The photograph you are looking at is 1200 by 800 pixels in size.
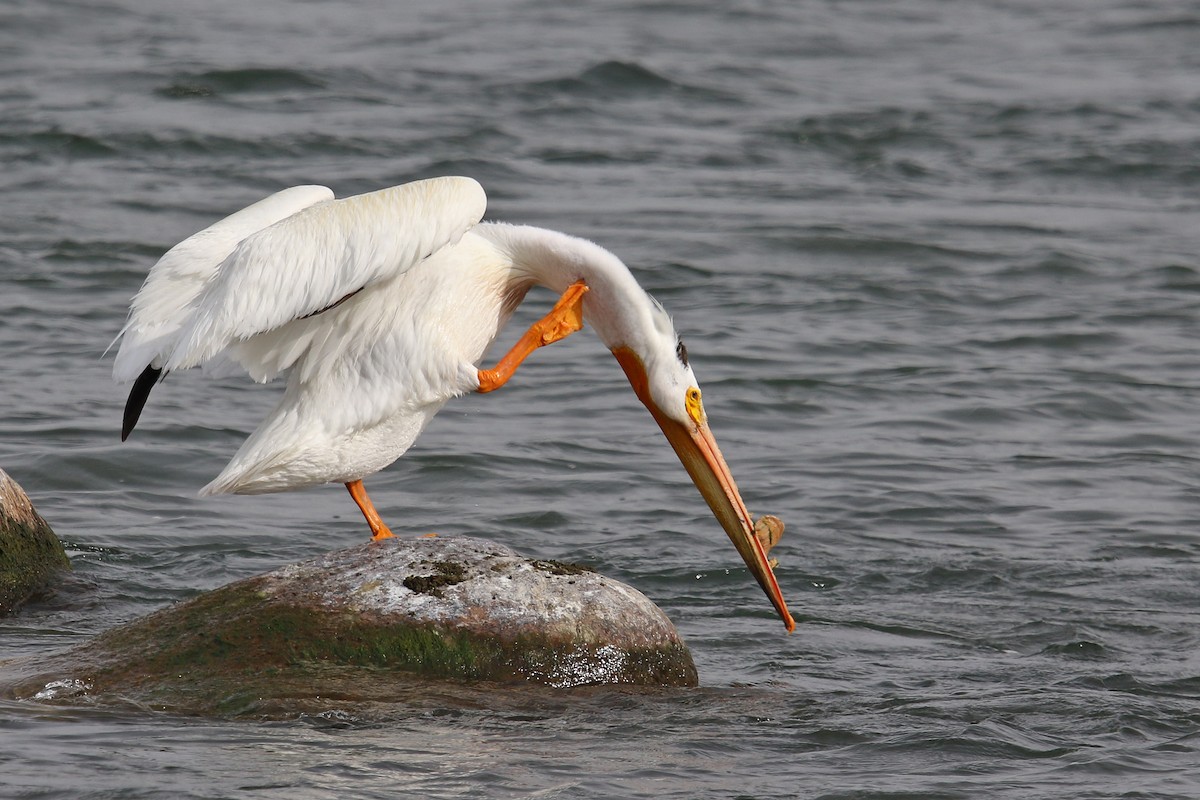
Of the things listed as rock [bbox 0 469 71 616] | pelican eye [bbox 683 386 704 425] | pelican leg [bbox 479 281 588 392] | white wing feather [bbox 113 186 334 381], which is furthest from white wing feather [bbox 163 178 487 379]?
rock [bbox 0 469 71 616]

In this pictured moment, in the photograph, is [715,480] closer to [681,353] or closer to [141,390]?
[681,353]

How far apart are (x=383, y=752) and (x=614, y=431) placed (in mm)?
4619

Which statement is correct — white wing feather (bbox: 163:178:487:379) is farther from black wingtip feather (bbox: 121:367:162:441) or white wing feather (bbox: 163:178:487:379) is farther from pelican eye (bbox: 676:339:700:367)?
pelican eye (bbox: 676:339:700:367)

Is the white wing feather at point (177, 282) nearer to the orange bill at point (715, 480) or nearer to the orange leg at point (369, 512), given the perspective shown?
the orange leg at point (369, 512)

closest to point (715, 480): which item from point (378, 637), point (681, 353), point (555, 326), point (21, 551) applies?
point (681, 353)

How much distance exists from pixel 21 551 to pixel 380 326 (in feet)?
5.53

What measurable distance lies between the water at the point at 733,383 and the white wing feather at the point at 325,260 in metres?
1.25

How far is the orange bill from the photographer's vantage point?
19.9 ft

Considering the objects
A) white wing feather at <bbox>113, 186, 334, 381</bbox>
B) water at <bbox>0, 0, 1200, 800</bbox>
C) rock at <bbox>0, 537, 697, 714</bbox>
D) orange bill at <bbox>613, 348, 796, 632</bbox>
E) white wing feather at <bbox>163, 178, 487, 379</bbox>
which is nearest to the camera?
water at <bbox>0, 0, 1200, 800</bbox>

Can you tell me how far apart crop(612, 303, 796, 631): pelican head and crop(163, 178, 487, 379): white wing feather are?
71cm

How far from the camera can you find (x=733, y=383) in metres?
10.1

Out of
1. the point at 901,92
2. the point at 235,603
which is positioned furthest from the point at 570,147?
the point at 235,603

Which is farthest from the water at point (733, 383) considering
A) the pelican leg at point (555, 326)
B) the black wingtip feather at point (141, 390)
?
the pelican leg at point (555, 326)

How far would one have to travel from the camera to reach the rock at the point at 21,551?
6.40 meters
